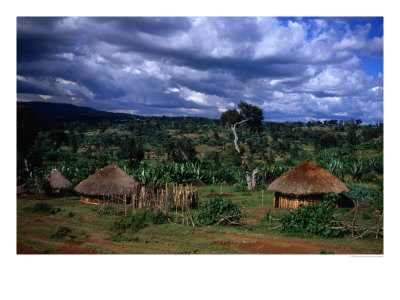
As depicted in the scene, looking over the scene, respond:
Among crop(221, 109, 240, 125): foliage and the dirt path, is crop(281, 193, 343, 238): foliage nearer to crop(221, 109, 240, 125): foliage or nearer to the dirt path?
the dirt path

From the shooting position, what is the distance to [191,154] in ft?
102

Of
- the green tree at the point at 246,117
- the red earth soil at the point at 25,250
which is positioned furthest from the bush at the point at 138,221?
the green tree at the point at 246,117

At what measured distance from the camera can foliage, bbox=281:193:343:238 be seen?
7005 mm

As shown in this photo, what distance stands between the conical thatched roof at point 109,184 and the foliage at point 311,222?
20.8 feet

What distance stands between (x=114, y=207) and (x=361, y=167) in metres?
15.5

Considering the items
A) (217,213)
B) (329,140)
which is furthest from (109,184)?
(329,140)

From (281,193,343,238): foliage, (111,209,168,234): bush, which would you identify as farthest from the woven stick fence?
(281,193,343,238): foliage

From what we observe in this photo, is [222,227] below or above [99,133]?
below

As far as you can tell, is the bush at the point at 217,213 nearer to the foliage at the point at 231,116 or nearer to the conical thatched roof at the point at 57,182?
the conical thatched roof at the point at 57,182

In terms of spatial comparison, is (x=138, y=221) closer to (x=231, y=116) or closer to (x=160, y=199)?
(x=160, y=199)
